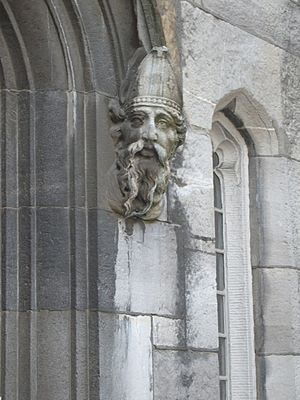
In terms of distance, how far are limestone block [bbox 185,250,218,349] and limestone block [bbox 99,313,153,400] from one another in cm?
44

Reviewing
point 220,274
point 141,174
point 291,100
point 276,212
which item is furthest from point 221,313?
point 141,174

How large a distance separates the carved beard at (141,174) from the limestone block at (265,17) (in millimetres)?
1376

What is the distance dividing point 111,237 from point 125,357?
64cm

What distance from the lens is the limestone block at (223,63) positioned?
307 inches

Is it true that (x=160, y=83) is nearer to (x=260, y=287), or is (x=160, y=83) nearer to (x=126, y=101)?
(x=126, y=101)

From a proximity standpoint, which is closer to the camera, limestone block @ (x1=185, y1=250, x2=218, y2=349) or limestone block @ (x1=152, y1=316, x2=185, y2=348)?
limestone block @ (x1=152, y1=316, x2=185, y2=348)

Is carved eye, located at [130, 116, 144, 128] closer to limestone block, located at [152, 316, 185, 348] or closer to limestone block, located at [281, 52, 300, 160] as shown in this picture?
limestone block, located at [152, 316, 185, 348]

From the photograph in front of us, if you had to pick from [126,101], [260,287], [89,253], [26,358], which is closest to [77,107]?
[126,101]

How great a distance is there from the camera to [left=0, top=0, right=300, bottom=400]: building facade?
21.9 ft

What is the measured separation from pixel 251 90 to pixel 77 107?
1791 millimetres

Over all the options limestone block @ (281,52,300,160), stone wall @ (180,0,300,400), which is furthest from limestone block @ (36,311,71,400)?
limestone block @ (281,52,300,160)

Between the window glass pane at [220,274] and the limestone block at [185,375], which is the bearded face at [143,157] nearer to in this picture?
the limestone block at [185,375]

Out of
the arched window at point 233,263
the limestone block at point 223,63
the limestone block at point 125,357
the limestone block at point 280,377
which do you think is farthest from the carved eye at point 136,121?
the limestone block at point 280,377

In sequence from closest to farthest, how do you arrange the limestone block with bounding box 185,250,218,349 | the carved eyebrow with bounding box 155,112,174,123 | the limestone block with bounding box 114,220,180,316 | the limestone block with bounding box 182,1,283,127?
the limestone block with bounding box 114,220,180,316 → the carved eyebrow with bounding box 155,112,174,123 → the limestone block with bounding box 185,250,218,349 → the limestone block with bounding box 182,1,283,127
